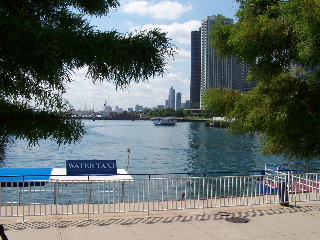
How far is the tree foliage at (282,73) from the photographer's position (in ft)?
24.2

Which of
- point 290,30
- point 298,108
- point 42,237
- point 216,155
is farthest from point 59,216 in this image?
point 216,155

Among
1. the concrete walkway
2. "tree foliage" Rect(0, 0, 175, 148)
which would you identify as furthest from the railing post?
"tree foliage" Rect(0, 0, 175, 148)

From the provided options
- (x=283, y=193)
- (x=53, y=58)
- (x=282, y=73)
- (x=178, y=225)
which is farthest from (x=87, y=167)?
(x=53, y=58)

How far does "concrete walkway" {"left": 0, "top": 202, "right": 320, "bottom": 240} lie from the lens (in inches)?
315

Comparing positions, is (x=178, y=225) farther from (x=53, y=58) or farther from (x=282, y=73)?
(x=53, y=58)

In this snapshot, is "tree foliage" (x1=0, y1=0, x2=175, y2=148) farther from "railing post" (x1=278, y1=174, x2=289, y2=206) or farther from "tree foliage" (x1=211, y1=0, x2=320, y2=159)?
"railing post" (x1=278, y1=174, x2=289, y2=206)

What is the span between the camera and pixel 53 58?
3209mm

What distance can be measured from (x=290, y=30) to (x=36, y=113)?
226 inches

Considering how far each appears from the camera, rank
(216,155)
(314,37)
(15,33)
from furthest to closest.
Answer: (216,155) < (314,37) < (15,33)

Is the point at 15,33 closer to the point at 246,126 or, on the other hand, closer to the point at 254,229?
the point at 246,126

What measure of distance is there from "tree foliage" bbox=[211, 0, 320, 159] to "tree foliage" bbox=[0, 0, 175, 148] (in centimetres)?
394

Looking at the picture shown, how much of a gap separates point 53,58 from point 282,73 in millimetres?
6909

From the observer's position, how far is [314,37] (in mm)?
6809

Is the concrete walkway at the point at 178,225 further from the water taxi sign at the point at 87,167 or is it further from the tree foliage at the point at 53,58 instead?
the tree foliage at the point at 53,58
